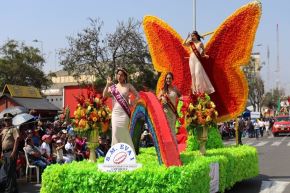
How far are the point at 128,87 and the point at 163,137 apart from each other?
1.16 m

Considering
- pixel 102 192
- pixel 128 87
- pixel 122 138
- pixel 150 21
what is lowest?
pixel 102 192

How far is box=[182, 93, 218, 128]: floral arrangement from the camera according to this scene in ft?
28.4

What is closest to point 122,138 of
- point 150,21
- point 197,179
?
point 197,179

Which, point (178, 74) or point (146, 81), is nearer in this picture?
point (178, 74)

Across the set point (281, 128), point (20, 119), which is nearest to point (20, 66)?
point (281, 128)

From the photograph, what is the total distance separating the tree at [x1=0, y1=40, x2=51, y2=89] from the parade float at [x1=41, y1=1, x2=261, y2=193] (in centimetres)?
3426

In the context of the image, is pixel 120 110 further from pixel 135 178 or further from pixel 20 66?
pixel 20 66

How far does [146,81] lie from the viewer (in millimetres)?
33312

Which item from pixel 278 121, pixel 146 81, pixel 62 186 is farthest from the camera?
pixel 278 121

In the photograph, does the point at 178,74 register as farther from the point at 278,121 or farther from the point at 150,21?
the point at 278,121

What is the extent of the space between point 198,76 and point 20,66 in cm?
3634

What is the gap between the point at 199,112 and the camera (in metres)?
8.66

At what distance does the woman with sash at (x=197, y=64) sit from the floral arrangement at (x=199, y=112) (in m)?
1.82

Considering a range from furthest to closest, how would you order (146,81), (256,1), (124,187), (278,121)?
(278,121) → (146,81) → (256,1) → (124,187)
